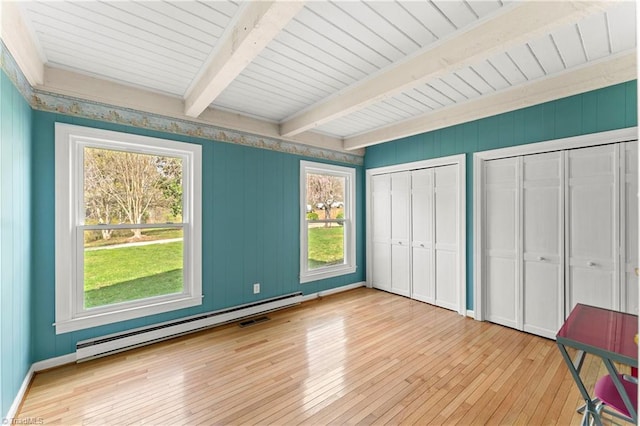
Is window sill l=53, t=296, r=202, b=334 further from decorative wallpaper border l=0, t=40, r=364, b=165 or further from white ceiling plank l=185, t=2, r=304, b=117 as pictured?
white ceiling plank l=185, t=2, r=304, b=117

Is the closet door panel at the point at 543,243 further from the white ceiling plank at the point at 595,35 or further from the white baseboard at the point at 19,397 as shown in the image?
the white baseboard at the point at 19,397

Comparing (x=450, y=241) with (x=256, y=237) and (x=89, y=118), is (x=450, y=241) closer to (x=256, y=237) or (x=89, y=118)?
(x=256, y=237)

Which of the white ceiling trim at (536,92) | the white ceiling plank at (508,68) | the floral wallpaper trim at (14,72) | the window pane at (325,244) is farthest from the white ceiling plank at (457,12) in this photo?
the window pane at (325,244)

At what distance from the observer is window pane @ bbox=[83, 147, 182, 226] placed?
2646 millimetres

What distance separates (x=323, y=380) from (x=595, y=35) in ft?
10.6

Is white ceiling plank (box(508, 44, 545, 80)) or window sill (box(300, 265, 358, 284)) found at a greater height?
white ceiling plank (box(508, 44, 545, 80))

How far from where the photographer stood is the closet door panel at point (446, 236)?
3762 millimetres

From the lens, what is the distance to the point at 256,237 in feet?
12.0

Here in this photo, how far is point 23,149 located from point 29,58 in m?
0.65

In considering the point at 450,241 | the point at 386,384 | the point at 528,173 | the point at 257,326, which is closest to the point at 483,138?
the point at 528,173

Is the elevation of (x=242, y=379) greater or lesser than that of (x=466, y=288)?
lesser

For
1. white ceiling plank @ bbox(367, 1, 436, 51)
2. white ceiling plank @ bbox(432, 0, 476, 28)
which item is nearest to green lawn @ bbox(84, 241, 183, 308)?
white ceiling plank @ bbox(367, 1, 436, 51)

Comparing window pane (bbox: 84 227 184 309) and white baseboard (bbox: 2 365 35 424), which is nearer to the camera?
white baseboard (bbox: 2 365 35 424)

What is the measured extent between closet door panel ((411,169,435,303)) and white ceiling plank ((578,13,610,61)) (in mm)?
2017
